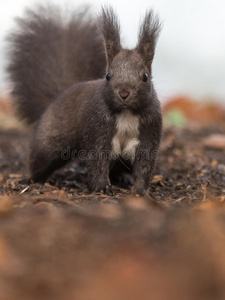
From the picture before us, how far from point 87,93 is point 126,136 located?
85 cm

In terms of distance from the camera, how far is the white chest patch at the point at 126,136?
459cm

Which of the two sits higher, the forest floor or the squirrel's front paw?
the forest floor

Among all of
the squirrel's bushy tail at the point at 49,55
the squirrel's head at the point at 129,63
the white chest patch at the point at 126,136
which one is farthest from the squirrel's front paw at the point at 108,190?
the squirrel's bushy tail at the point at 49,55

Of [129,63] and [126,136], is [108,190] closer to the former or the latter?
[126,136]

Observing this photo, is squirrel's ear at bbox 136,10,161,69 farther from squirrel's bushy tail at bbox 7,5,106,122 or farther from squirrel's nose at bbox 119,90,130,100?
squirrel's bushy tail at bbox 7,5,106,122

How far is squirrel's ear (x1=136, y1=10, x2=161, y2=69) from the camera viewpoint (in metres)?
4.71

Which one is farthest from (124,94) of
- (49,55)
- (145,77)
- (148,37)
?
(49,55)

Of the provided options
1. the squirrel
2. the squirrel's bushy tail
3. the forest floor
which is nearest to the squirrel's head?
the squirrel

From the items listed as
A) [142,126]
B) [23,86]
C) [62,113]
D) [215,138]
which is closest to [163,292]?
[142,126]

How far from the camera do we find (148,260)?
2.22 meters

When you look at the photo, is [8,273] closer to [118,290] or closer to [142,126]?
[118,290]

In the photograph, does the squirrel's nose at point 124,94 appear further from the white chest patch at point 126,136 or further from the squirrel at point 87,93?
the white chest patch at point 126,136

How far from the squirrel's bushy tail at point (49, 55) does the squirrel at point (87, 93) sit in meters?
0.01

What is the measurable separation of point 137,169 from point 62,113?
49.9 inches
